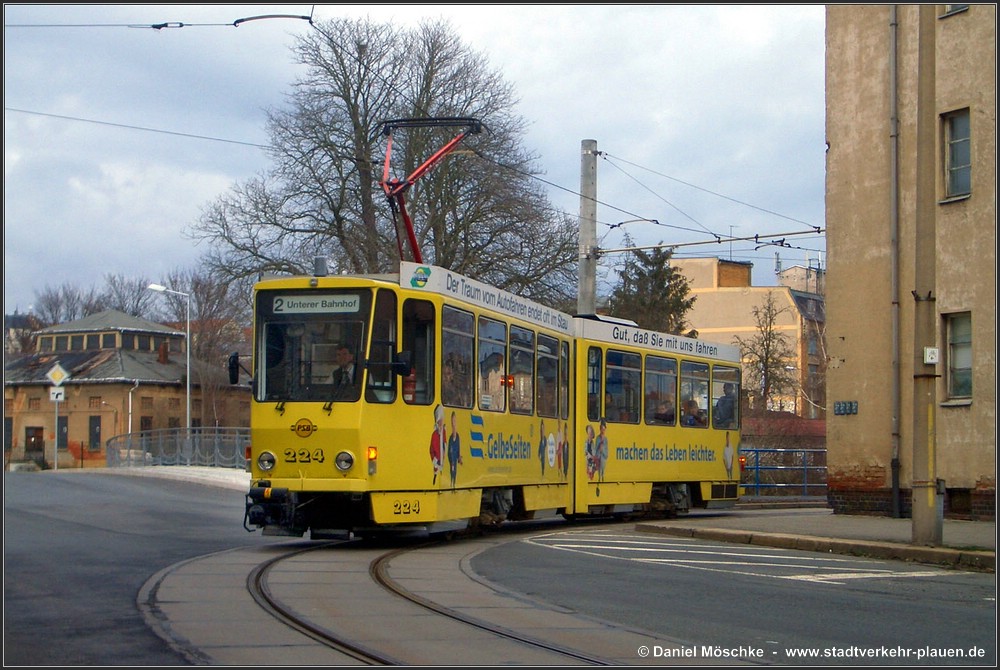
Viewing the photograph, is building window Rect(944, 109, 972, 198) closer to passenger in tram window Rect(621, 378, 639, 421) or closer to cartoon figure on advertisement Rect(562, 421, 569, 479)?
passenger in tram window Rect(621, 378, 639, 421)

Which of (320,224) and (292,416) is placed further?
(320,224)

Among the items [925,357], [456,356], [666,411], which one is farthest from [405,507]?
[666,411]

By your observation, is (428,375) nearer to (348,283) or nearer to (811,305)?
(348,283)

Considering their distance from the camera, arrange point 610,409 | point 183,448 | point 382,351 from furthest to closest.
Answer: point 183,448 < point 610,409 < point 382,351

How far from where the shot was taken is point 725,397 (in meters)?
24.2

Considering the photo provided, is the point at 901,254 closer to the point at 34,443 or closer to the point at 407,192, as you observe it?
the point at 407,192

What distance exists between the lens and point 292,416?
46.7 ft

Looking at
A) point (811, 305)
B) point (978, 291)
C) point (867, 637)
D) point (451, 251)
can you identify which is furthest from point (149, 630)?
point (811, 305)

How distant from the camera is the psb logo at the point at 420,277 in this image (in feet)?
48.3

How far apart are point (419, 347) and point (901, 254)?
1094cm

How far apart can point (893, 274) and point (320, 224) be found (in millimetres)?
22043

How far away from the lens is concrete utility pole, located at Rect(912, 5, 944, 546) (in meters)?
15.2

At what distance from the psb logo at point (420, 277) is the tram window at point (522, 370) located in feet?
8.69

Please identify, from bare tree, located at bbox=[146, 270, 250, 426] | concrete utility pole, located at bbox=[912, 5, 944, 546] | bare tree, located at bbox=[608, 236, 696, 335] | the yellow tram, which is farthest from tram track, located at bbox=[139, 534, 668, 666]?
bare tree, located at bbox=[146, 270, 250, 426]
